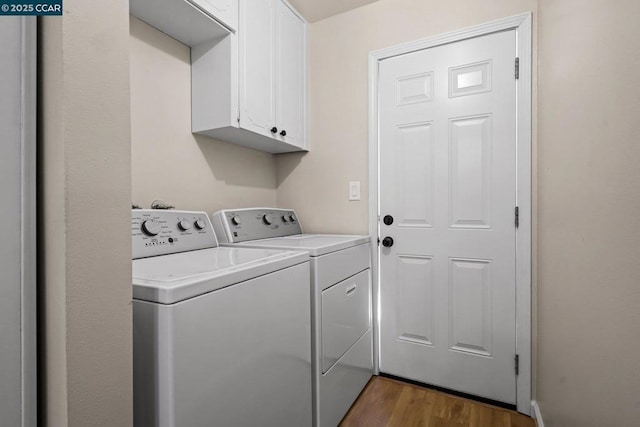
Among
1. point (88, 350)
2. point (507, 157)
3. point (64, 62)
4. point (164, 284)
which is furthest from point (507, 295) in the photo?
point (64, 62)

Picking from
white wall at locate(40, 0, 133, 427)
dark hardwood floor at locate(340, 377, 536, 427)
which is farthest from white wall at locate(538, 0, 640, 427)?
white wall at locate(40, 0, 133, 427)

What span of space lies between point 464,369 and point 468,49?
1.88 m

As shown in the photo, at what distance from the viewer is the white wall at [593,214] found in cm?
61

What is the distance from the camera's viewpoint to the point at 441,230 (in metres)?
1.80

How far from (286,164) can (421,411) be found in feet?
5.91

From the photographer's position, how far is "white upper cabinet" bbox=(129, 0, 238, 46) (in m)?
1.29

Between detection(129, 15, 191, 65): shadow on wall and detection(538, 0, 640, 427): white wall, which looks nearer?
detection(538, 0, 640, 427): white wall

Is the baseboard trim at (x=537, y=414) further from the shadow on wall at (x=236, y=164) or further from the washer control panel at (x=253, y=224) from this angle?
the shadow on wall at (x=236, y=164)

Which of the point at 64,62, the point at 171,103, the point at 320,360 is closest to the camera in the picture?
the point at 64,62

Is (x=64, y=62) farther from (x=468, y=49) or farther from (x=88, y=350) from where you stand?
(x=468, y=49)

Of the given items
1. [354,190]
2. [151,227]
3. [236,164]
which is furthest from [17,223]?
[354,190]

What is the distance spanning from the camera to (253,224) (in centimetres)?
178

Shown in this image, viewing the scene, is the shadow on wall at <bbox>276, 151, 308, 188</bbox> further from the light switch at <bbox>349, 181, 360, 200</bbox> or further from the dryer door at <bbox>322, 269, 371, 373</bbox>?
the dryer door at <bbox>322, 269, 371, 373</bbox>

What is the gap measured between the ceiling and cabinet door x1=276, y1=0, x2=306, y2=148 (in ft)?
0.23
